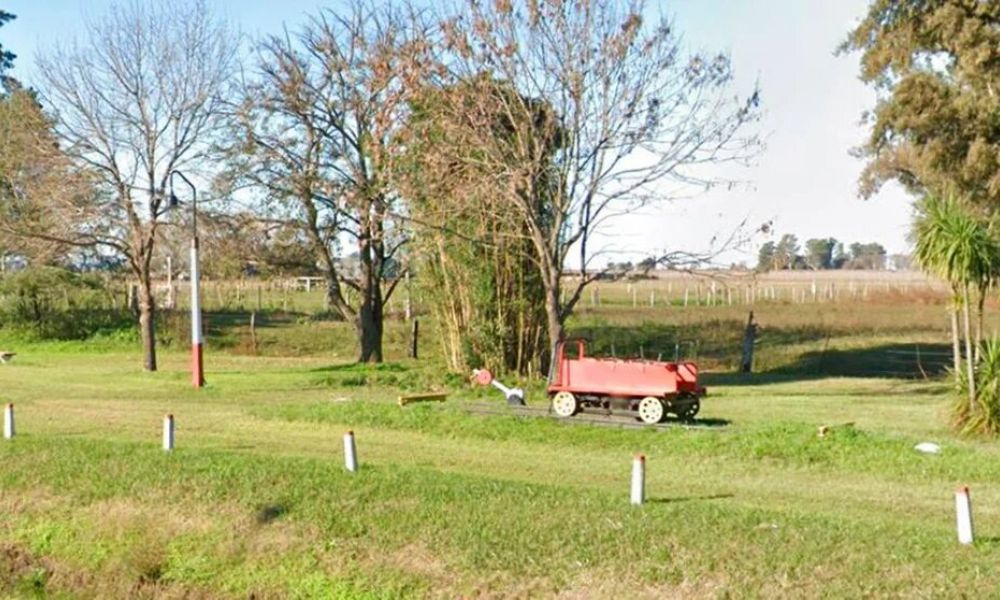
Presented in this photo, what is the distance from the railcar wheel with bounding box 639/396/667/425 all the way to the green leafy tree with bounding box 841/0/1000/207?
13471mm

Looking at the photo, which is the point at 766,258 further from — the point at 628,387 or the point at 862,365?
the point at 862,365

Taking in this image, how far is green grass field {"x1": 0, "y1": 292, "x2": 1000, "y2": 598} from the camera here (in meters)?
11.3

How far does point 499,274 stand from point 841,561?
20309 millimetres

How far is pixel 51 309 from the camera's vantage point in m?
51.7

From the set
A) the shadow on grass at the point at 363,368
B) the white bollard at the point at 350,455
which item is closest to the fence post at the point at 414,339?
the shadow on grass at the point at 363,368

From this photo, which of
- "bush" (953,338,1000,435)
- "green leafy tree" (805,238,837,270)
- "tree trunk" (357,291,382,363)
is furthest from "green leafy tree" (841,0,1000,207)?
"green leafy tree" (805,238,837,270)

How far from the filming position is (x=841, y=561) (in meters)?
10.8

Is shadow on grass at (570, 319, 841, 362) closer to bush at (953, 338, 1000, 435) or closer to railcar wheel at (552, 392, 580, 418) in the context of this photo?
railcar wheel at (552, 392, 580, 418)

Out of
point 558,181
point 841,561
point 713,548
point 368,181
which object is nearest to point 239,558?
point 713,548

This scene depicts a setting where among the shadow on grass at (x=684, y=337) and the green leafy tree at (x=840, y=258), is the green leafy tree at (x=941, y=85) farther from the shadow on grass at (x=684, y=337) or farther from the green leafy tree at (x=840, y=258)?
the green leafy tree at (x=840, y=258)

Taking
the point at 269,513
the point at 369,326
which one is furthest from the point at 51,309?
the point at 269,513

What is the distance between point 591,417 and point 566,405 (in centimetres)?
64

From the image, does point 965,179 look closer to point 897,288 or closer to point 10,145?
point 10,145

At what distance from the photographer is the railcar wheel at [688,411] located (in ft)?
65.2
